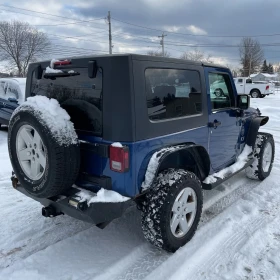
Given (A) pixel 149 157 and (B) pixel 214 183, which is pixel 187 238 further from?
(A) pixel 149 157

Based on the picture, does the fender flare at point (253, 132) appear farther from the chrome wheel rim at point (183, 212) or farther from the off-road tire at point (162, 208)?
the off-road tire at point (162, 208)

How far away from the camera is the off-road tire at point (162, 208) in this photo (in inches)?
105

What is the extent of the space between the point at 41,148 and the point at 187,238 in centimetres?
173

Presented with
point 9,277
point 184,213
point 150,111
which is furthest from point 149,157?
point 9,277

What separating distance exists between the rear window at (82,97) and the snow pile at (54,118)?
0.15 meters

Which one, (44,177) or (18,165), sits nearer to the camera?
(44,177)

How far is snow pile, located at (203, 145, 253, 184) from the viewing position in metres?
3.55

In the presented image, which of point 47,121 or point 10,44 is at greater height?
point 10,44

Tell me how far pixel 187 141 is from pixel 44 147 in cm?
146

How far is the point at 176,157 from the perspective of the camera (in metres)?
3.14

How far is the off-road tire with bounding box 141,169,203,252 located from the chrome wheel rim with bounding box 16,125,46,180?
3.38 feet

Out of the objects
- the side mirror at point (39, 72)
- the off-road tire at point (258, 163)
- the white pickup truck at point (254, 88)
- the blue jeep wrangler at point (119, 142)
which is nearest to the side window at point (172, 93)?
the blue jeep wrangler at point (119, 142)

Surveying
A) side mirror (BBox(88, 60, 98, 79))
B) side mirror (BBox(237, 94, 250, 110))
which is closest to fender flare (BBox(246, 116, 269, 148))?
side mirror (BBox(237, 94, 250, 110))

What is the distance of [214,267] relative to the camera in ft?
8.71
